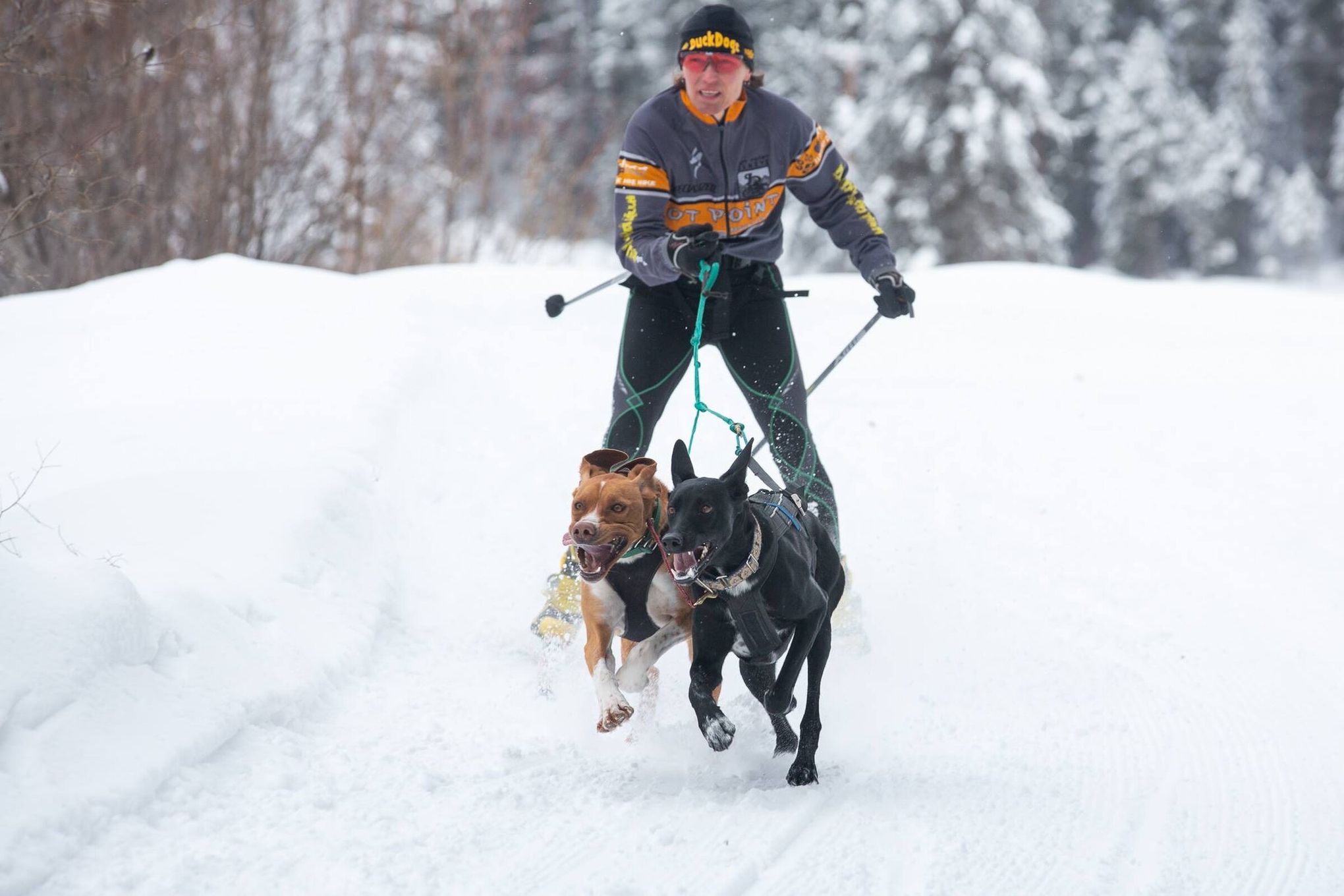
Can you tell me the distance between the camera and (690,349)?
3998 millimetres

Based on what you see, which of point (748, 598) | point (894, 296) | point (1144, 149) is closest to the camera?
point (748, 598)

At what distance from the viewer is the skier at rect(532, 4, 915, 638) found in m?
3.66

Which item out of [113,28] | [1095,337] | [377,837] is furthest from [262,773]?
[1095,337]

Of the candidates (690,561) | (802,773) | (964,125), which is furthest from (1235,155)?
(690,561)

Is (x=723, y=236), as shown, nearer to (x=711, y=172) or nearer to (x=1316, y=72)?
(x=711, y=172)

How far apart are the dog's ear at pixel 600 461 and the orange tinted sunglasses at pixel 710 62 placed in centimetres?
127

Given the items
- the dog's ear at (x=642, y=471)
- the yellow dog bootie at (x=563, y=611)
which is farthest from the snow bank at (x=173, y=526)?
the dog's ear at (x=642, y=471)

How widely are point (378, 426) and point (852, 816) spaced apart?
12.7 ft

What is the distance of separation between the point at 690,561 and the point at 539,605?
6.72 feet

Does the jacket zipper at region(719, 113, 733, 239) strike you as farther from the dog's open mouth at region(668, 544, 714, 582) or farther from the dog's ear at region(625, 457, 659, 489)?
the dog's open mouth at region(668, 544, 714, 582)

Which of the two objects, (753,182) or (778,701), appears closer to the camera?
(778,701)

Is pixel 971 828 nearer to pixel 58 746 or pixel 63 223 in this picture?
pixel 58 746

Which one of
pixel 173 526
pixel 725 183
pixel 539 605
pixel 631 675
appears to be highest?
pixel 725 183

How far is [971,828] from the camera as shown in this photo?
2938 mm
